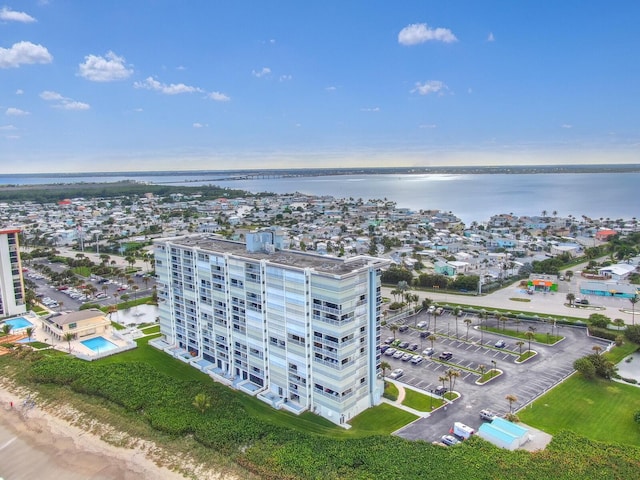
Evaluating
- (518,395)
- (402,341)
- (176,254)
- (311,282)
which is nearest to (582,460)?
(518,395)

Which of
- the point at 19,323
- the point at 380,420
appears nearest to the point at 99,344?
the point at 19,323

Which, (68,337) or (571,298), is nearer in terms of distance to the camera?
(68,337)

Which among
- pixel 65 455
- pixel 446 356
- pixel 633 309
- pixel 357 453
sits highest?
pixel 357 453

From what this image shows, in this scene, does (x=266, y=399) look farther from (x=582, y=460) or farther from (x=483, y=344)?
(x=483, y=344)

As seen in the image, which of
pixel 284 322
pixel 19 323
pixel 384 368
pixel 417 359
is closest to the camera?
pixel 284 322

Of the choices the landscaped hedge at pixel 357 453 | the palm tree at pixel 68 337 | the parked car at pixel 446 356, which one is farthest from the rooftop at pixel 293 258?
the parked car at pixel 446 356

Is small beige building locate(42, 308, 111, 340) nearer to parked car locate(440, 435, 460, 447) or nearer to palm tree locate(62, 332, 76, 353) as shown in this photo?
palm tree locate(62, 332, 76, 353)

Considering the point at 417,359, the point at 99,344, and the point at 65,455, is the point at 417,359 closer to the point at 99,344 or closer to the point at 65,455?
the point at 65,455
